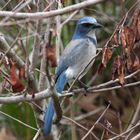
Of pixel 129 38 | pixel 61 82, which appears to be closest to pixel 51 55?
pixel 129 38

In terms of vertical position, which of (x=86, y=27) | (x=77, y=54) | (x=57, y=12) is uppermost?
(x=57, y=12)

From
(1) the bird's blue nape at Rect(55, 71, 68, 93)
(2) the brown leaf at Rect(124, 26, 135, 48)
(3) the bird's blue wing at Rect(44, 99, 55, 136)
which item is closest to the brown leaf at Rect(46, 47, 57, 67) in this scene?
(2) the brown leaf at Rect(124, 26, 135, 48)

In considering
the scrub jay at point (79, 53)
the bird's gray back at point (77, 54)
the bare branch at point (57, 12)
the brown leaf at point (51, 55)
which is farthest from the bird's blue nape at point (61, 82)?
the brown leaf at point (51, 55)

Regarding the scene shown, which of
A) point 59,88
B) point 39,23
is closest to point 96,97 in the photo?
point 59,88

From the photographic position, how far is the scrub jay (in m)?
4.80

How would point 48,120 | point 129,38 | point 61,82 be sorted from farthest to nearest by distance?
point 61,82 < point 48,120 < point 129,38

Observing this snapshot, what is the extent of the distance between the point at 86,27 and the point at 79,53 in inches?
9.6

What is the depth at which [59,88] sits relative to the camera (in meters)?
4.53

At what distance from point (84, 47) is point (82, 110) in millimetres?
2262

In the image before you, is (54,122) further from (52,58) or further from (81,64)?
(52,58)

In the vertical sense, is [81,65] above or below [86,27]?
below

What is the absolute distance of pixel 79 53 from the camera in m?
5.07

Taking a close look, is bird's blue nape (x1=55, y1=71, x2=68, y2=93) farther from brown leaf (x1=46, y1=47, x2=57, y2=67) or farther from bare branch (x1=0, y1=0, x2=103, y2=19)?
brown leaf (x1=46, y1=47, x2=57, y2=67)

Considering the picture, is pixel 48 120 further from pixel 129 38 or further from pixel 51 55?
pixel 51 55
